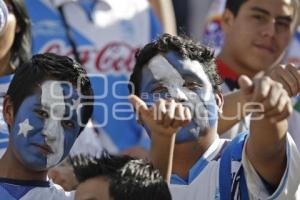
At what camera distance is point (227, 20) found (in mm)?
5637

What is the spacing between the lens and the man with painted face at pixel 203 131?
3.27 metres

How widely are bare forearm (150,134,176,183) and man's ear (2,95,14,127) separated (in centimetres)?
63

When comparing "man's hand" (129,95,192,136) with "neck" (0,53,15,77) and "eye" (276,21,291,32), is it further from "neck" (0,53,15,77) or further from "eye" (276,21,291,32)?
"eye" (276,21,291,32)

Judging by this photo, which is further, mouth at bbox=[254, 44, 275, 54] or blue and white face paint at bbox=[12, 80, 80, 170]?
mouth at bbox=[254, 44, 275, 54]

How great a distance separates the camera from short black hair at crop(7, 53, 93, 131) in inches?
152

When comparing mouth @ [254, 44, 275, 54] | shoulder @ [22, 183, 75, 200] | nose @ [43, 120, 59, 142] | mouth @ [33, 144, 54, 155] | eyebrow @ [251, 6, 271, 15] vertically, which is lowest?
shoulder @ [22, 183, 75, 200]

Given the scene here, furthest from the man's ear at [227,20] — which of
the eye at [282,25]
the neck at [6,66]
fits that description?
the neck at [6,66]

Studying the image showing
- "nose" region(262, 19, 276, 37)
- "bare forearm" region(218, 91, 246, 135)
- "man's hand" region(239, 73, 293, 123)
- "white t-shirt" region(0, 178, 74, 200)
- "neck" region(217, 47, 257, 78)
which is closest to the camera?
"man's hand" region(239, 73, 293, 123)

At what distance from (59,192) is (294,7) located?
2035mm

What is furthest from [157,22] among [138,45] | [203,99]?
[203,99]

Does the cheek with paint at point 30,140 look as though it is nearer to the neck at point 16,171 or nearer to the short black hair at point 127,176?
the neck at point 16,171

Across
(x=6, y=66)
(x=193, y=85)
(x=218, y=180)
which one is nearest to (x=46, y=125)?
(x=193, y=85)

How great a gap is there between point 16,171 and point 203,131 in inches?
24.1

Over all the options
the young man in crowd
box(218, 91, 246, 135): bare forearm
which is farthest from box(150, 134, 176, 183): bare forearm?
the young man in crowd
